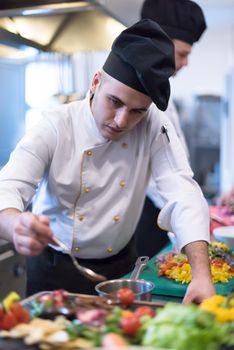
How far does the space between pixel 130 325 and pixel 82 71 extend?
16.4ft

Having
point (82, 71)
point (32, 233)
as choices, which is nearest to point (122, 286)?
point (32, 233)

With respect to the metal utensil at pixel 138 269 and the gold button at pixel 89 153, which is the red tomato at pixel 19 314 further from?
the gold button at pixel 89 153

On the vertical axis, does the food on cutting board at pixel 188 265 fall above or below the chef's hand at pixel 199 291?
below

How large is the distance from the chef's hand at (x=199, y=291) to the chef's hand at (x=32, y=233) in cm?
35

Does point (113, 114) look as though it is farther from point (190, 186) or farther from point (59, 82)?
point (59, 82)

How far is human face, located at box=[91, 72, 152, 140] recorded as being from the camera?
4.05 feet

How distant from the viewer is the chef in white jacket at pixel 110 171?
1.22 metres

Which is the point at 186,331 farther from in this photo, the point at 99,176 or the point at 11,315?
the point at 99,176

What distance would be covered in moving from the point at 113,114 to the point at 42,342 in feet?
2.33

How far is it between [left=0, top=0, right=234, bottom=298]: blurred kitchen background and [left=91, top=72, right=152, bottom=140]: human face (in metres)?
0.49

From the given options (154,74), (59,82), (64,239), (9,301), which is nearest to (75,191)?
(64,239)

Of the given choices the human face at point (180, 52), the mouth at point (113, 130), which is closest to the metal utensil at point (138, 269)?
the mouth at point (113, 130)

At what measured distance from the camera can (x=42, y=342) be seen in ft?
2.30

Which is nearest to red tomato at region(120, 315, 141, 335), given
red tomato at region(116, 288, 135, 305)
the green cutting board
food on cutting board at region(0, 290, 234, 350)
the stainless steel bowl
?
food on cutting board at region(0, 290, 234, 350)
